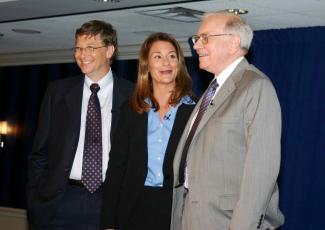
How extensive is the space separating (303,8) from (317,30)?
105 cm

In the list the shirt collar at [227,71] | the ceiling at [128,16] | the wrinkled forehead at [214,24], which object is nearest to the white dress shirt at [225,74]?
the shirt collar at [227,71]

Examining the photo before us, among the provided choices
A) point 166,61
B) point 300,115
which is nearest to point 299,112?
point 300,115

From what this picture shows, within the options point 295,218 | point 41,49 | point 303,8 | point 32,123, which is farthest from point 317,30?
point 32,123

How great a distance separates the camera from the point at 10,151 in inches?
361

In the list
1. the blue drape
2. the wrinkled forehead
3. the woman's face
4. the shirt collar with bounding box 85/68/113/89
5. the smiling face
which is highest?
the wrinkled forehead

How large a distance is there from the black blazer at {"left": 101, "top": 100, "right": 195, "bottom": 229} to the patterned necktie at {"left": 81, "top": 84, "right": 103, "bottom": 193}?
121mm

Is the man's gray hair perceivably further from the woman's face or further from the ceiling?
the ceiling

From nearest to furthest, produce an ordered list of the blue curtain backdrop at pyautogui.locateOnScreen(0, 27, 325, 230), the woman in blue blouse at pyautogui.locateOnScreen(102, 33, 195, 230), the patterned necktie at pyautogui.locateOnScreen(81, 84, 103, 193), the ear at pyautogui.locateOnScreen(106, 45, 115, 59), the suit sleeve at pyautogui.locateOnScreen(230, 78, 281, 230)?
the suit sleeve at pyautogui.locateOnScreen(230, 78, 281, 230), the woman in blue blouse at pyautogui.locateOnScreen(102, 33, 195, 230), the patterned necktie at pyautogui.locateOnScreen(81, 84, 103, 193), the ear at pyautogui.locateOnScreen(106, 45, 115, 59), the blue curtain backdrop at pyautogui.locateOnScreen(0, 27, 325, 230)

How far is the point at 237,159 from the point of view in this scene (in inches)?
86.9

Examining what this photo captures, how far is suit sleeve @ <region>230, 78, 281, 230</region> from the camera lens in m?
2.09

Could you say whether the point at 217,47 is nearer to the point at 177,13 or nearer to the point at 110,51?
the point at 110,51

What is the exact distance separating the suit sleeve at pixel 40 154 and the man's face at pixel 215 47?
1029mm

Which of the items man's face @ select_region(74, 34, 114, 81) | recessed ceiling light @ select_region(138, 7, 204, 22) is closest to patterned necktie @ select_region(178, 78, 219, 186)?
man's face @ select_region(74, 34, 114, 81)

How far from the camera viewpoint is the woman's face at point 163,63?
2.71 m
